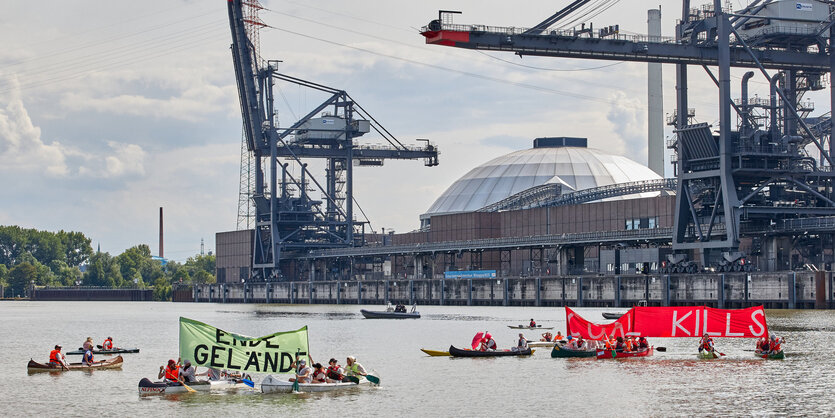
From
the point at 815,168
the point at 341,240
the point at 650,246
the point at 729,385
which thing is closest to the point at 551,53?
the point at 815,168

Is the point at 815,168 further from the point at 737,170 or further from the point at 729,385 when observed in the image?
the point at 729,385

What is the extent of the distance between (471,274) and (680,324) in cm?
10458

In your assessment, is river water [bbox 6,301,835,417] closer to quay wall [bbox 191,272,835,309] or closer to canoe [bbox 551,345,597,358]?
canoe [bbox 551,345,597,358]

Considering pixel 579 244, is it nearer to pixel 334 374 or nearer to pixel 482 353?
pixel 482 353

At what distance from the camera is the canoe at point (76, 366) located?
2425 inches

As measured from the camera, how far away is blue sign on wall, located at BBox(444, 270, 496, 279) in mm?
166750

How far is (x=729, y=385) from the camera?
54.2 meters

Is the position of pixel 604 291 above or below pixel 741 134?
below

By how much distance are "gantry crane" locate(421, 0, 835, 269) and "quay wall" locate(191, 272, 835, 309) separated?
441cm

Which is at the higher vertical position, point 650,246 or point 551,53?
point 551,53

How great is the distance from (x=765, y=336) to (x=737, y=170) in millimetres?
58141

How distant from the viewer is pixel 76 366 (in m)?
62.7

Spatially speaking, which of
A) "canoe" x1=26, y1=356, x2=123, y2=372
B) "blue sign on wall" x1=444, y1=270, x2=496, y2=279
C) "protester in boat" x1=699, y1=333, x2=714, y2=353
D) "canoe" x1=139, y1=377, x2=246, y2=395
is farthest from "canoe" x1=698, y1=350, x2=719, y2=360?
"blue sign on wall" x1=444, y1=270, x2=496, y2=279

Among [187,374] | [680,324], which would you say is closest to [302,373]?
[187,374]
